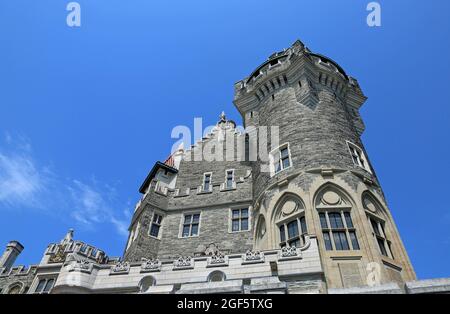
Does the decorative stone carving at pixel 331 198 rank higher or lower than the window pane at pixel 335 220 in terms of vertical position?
higher

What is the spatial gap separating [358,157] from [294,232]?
6.66 meters

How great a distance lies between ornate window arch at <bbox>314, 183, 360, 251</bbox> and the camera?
1355 centimetres

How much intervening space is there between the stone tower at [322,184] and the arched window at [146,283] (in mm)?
5800

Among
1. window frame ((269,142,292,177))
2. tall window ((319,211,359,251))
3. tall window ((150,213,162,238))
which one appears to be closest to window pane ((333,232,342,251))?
tall window ((319,211,359,251))

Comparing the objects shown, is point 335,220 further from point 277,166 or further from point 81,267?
point 81,267

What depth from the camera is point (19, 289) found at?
2288 centimetres

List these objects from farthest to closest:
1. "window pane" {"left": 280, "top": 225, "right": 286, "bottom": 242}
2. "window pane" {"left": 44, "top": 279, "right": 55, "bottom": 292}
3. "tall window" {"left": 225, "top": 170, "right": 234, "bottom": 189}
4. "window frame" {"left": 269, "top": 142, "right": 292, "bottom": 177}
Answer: "tall window" {"left": 225, "top": 170, "right": 234, "bottom": 189}, "window pane" {"left": 44, "top": 279, "right": 55, "bottom": 292}, "window frame" {"left": 269, "top": 142, "right": 292, "bottom": 177}, "window pane" {"left": 280, "top": 225, "right": 286, "bottom": 242}

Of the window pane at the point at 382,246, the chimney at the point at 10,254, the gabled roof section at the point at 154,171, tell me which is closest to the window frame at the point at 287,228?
the window pane at the point at 382,246

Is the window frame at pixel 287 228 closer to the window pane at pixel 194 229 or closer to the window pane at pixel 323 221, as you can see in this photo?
the window pane at pixel 323 221

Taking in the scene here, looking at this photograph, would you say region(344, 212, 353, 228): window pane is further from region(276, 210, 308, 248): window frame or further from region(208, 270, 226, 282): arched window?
region(208, 270, 226, 282): arched window

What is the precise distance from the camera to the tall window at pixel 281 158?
17531mm
